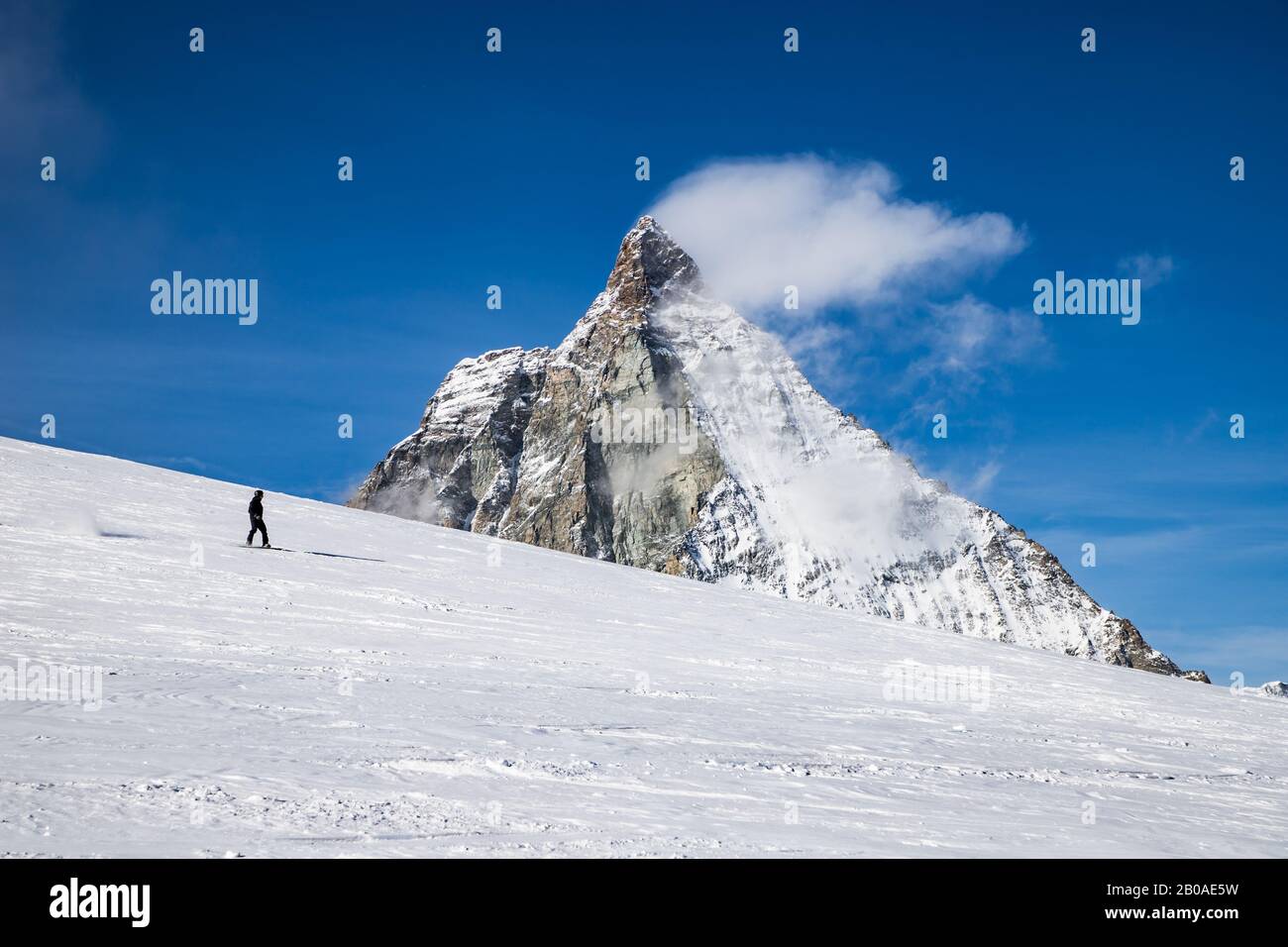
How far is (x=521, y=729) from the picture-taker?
35.4 feet

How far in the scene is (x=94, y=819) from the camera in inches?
267

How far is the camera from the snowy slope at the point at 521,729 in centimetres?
743

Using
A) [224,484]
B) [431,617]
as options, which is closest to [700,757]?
[431,617]

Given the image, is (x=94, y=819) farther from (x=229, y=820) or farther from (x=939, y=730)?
(x=939, y=730)

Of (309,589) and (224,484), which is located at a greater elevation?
(224,484)

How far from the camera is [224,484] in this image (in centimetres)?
3600

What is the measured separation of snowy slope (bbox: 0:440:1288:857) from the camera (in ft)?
24.4
